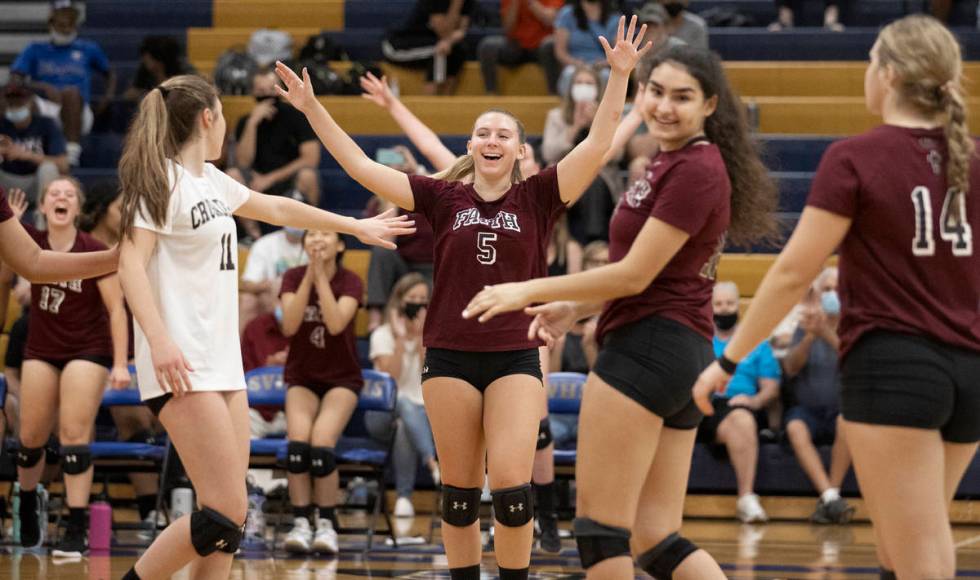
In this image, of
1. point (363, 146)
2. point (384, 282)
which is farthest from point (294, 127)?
point (384, 282)

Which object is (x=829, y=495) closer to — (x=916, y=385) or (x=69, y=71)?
(x=916, y=385)

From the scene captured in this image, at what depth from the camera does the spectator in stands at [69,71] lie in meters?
13.0

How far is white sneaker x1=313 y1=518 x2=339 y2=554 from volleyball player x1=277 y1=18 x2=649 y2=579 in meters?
2.74

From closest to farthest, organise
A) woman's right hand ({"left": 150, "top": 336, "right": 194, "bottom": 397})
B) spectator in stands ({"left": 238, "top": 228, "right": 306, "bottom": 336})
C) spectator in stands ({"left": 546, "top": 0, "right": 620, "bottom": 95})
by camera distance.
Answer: woman's right hand ({"left": 150, "top": 336, "right": 194, "bottom": 397})
spectator in stands ({"left": 238, "top": 228, "right": 306, "bottom": 336})
spectator in stands ({"left": 546, "top": 0, "right": 620, "bottom": 95})

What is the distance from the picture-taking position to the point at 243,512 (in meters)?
4.80

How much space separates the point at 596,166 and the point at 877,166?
183 centimetres

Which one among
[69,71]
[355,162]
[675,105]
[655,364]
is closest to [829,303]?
[355,162]

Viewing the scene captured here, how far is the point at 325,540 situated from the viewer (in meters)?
7.86

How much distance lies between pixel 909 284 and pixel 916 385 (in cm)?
25

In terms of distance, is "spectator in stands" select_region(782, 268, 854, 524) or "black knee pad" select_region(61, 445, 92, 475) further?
"spectator in stands" select_region(782, 268, 854, 524)

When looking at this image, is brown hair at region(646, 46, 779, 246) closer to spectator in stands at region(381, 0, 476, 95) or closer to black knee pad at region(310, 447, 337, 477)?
black knee pad at region(310, 447, 337, 477)

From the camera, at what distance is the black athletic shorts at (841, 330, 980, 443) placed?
3468 millimetres

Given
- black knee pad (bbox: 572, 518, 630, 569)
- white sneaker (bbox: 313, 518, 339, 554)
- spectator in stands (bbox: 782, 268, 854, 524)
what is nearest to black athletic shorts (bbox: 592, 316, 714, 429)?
black knee pad (bbox: 572, 518, 630, 569)

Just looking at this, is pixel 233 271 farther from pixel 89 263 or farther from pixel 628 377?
pixel 628 377
